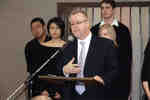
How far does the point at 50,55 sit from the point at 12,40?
2.17 meters

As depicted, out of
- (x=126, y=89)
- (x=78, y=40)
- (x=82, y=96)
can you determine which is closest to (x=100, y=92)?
(x=82, y=96)

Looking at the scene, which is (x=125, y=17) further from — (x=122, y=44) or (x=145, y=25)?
(x=122, y=44)

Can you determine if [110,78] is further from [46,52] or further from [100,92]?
[46,52]

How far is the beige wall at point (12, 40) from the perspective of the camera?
504 cm

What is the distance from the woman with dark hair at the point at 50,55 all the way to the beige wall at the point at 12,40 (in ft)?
6.04

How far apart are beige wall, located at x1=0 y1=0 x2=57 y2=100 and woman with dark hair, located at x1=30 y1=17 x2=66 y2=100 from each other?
1841mm

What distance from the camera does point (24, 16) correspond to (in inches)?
198

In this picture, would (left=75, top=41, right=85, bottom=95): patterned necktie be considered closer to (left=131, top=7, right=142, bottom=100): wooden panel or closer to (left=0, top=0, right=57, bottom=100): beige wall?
(left=131, top=7, right=142, bottom=100): wooden panel

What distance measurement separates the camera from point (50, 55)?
10.1ft

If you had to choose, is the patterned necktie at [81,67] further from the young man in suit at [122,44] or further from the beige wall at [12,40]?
the beige wall at [12,40]

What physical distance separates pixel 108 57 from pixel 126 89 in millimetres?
1342

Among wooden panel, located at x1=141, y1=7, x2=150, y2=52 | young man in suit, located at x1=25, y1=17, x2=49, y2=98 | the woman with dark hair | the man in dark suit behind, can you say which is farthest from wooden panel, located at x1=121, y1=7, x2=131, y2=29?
the man in dark suit behind

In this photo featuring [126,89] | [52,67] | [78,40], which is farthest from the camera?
[126,89]

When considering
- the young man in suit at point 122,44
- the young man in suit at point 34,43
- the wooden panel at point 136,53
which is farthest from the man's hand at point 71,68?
the wooden panel at point 136,53
